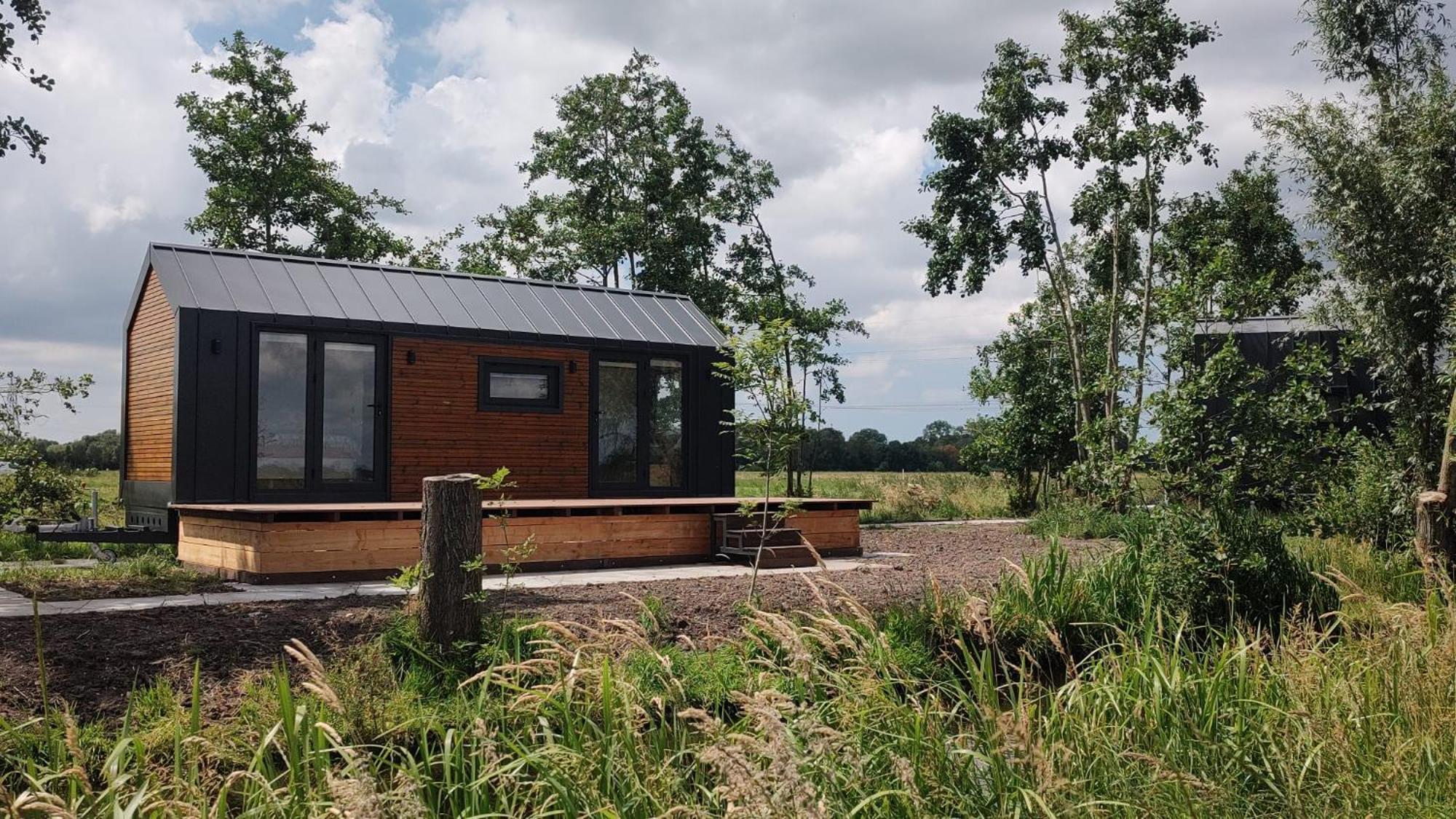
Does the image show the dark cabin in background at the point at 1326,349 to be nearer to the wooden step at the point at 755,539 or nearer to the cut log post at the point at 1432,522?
the cut log post at the point at 1432,522

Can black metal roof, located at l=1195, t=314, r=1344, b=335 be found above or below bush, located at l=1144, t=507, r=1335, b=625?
above

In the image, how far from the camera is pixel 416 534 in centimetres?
867

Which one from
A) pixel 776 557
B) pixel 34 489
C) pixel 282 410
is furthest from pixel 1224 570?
pixel 34 489

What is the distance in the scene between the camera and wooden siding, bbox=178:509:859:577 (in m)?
8.16

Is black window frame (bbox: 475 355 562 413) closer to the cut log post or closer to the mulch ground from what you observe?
the mulch ground

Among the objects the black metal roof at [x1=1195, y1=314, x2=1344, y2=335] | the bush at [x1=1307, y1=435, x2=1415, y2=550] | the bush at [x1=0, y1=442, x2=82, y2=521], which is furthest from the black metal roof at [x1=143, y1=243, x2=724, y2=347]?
the black metal roof at [x1=1195, y1=314, x2=1344, y2=335]

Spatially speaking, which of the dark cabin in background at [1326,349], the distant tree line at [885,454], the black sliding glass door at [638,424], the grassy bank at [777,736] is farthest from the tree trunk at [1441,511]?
the distant tree line at [885,454]

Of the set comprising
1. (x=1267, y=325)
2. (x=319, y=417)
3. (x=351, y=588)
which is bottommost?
(x=351, y=588)

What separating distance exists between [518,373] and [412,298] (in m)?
1.36

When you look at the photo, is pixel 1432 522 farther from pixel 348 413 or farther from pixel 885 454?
pixel 885 454

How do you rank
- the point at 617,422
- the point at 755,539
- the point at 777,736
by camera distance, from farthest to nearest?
the point at 617,422 < the point at 755,539 < the point at 777,736

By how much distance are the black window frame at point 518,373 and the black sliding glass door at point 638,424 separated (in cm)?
44

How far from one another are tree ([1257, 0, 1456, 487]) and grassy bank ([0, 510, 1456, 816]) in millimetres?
7964

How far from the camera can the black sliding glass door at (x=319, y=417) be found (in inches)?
421
